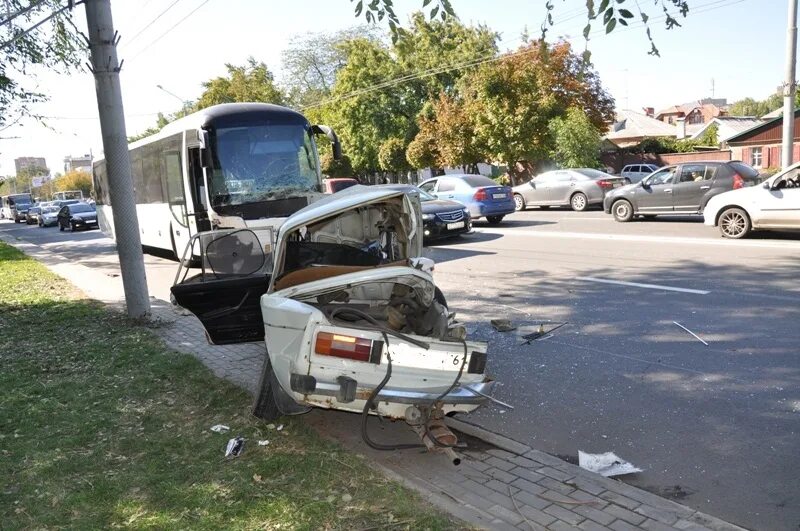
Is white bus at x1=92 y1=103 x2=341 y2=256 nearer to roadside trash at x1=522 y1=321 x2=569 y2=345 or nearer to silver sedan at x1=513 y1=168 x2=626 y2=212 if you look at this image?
roadside trash at x1=522 y1=321 x2=569 y2=345

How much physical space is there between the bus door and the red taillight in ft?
32.5

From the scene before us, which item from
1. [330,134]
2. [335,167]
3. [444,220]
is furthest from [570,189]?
[335,167]

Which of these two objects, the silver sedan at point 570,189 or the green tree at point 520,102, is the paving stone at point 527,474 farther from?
the green tree at point 520,102

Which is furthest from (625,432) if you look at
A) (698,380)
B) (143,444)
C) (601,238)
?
(601,238)

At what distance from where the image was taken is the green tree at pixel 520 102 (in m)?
29.9

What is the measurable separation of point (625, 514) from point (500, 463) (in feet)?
2.97

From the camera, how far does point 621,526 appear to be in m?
3.26

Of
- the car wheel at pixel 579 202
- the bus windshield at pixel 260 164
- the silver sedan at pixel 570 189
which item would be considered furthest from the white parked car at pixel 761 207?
the car wheel at pixel 579 202

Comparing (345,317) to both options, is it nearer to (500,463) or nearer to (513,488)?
(500,463)

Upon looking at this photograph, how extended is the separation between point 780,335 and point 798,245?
20.1 ft

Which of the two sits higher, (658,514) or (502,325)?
(502,325)

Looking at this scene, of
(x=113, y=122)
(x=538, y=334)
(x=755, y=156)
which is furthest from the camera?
(x=755, y=156)

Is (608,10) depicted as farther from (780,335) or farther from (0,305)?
(0,305)

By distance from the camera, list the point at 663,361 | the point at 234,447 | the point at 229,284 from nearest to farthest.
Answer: the point at 234,447 < the point at 229,284 < the point at 663,361
